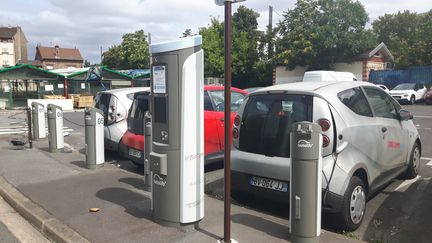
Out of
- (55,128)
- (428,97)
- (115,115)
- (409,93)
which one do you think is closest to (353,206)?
(115,115)

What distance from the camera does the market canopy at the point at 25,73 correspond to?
29828mm

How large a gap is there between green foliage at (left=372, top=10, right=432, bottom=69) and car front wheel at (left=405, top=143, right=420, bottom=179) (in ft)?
107

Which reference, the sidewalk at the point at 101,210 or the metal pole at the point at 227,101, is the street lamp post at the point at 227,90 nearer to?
the metal pole at the point at 227,101

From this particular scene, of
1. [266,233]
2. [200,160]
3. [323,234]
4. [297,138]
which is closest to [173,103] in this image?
[200,160]

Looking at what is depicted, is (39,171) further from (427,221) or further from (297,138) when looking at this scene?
(427,221)

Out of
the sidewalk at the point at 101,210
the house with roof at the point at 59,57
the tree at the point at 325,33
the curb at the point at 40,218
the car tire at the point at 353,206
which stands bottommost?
the curb at the point at 40,218

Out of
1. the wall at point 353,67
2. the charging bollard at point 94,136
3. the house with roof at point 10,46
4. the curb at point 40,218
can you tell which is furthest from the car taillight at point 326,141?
the house with roof at point 10,46

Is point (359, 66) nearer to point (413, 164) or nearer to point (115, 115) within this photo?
point (413, 164)

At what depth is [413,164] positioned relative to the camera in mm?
6773

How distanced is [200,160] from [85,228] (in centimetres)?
152

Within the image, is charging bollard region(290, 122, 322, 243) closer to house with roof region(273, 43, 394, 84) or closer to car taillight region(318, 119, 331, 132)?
car taillight region(318, 119, 331, 132)

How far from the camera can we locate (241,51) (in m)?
42.6

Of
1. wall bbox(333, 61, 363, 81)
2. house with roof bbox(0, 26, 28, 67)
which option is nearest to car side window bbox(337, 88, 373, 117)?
wall bbox(333, 61, 363, 81)

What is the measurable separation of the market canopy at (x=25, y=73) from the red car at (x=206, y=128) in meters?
25.9
